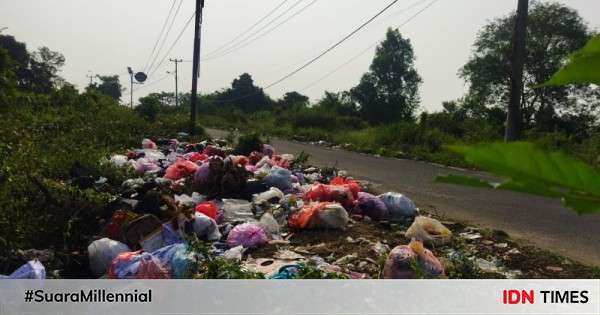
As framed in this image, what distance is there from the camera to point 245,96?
1821 inches

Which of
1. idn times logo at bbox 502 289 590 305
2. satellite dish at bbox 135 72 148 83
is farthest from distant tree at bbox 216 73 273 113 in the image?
idn times logo at bbox 502 289 590 305

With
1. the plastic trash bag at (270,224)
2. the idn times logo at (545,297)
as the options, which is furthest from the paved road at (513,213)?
the plastic trash bag at (270,224)

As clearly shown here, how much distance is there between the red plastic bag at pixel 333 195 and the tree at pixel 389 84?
91.2 ft

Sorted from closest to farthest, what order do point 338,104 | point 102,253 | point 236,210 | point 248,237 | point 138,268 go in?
point 138,268 → point 102,253 → point 248,237 → point 236,210 → point 338,104

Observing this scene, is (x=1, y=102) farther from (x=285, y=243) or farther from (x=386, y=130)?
(x=386, y=130)

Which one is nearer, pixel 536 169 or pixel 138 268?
pixel 536 169

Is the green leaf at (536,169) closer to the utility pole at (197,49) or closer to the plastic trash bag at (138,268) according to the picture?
the plastic trash bag at (138,268)

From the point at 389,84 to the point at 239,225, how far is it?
3109cm

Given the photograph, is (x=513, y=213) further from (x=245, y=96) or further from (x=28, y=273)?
(x=245, y=96)

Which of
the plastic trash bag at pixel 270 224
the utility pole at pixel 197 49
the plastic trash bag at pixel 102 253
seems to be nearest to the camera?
the plastic trash bag at pixel 102 253

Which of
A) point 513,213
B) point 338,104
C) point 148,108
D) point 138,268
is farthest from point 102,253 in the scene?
point 338,104

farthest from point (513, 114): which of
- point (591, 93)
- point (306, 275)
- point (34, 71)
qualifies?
point (34, 71)

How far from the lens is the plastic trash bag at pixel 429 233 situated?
14.6ft

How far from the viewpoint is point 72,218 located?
4188 mm
